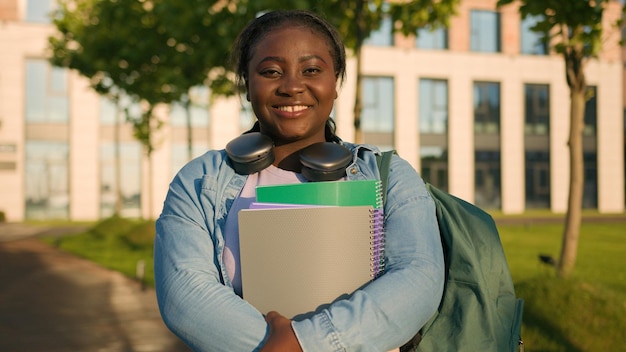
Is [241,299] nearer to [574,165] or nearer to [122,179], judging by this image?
[574,165]

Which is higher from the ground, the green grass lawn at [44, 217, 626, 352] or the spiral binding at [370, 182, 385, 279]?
the spiral binding at [370, 182, 385, 279]

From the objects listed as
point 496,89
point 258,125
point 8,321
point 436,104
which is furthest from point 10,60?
point 258,125

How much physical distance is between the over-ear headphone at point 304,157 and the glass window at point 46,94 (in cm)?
3363

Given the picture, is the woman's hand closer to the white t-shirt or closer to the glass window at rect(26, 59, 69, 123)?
the white t-shirt

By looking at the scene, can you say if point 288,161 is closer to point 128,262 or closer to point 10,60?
point 128,262

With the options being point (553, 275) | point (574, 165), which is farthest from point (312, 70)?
point (574, 165)

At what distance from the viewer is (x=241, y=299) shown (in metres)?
1.60

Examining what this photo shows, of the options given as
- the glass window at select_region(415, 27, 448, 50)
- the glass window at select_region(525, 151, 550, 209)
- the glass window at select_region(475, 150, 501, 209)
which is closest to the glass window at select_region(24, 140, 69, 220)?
the glass window at select_region(415, 27, 448, 50)

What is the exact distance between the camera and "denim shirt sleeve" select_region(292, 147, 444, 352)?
1.51 metres

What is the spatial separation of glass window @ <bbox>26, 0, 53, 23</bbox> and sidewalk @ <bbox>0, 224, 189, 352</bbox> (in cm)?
2332

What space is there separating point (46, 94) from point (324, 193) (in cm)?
3429

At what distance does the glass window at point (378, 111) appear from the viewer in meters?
36.2

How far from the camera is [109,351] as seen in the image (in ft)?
20.2

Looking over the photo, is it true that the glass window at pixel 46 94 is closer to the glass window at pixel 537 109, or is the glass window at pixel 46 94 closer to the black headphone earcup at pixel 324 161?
the glass window at pixel 537 109
